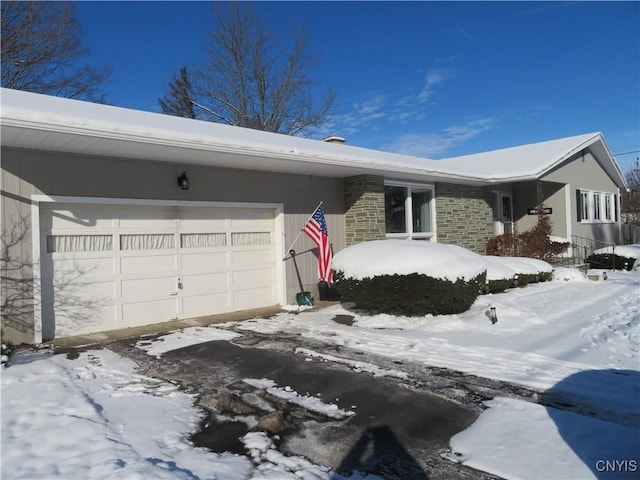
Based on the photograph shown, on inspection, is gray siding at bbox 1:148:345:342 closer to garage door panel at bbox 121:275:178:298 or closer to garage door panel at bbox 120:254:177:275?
garage door panel at bbox 120:254:177:275

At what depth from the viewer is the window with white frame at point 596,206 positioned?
56.3 feet

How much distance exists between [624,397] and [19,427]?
5.19 meters

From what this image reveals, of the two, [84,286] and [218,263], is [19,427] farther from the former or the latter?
[218,263]

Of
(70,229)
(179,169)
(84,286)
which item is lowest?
(84,286)

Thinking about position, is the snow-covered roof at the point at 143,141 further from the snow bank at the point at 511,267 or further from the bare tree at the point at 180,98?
the bare tree at the point at 180,98

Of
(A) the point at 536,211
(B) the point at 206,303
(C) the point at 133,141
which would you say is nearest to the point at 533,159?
(A) the point at 536,211

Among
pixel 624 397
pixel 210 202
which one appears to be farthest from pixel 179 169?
pixel 624 397

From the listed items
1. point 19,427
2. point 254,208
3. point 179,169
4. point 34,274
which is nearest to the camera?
point 19,427

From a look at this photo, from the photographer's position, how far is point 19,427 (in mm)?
3371

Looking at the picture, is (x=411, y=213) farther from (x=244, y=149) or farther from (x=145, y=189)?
(x=145, y=189)

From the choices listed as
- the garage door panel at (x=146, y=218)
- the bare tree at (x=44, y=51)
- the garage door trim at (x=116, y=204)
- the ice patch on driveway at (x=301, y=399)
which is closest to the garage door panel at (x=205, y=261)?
the garage door panel at (x=146, y=218)

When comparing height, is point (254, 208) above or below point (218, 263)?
above

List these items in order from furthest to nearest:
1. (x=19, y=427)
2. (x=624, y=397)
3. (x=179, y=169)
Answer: (x=179, y=169)
(x=624, y=397)
(x=19, y=427)

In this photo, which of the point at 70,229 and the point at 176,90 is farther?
the point at 176,90
